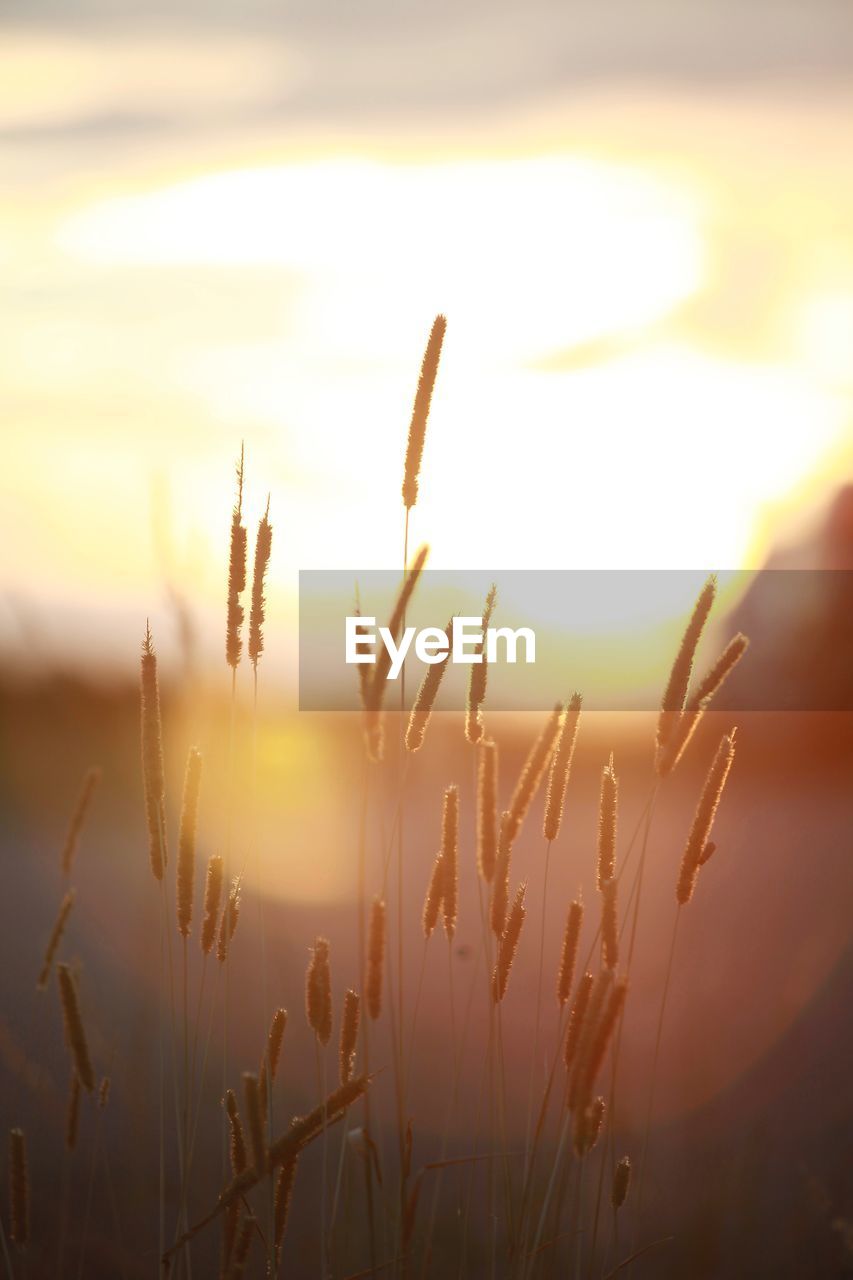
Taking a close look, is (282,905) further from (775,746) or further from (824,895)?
(775,746)

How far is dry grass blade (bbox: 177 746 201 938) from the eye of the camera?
5.05 feet

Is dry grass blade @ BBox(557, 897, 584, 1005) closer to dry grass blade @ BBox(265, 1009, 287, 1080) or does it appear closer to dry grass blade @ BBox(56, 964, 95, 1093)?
dry grass blade @ BBox(265, 1009, 287, 1080)

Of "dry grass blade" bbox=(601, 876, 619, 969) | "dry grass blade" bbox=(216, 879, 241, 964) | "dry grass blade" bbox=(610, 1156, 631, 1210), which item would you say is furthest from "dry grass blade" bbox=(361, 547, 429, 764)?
"dry grass blade" bbox=(610, 1156, 631, 1210)

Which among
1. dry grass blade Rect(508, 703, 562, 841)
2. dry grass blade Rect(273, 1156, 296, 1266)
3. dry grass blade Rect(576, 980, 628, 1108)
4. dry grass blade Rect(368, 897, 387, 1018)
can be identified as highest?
dry grass blade Rect(508, 703, 562, 841)

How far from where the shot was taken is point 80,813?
57.8 inches

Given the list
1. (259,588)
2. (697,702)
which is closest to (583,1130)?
(697,702)

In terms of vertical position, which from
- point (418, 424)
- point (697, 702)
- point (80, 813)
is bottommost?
point (80, 813)

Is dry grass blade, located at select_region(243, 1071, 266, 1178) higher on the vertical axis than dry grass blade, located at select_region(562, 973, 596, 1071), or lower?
lower

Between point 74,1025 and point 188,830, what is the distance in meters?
0.25

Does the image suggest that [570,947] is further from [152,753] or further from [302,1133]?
[152,753]

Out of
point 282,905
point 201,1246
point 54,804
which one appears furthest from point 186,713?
point 54,804

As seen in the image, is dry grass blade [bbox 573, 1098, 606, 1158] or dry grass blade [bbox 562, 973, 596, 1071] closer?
dry grass blade [bbox 573, 1098, 606, 1158]

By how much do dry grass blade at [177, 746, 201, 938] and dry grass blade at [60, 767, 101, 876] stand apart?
11 cm

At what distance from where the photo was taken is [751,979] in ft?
12.6
